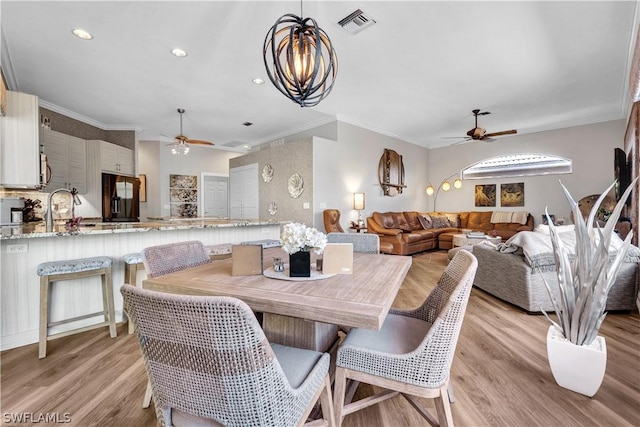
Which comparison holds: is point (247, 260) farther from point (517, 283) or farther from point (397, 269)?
point (517, 283)

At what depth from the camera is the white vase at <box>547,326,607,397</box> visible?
5.20ft

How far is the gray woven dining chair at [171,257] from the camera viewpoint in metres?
1.51

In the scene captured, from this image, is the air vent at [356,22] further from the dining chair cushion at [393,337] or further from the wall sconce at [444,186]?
the wall sconce at [444,186]

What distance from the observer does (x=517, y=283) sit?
2.95 meters

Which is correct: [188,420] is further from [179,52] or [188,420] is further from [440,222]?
[440,222]

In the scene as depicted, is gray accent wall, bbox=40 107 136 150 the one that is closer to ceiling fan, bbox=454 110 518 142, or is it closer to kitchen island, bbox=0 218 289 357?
kitchen island, bbox=0 218 289 357

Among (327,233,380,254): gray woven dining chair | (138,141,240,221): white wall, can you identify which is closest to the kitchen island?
(327,233,380,254): gray woven dining chair

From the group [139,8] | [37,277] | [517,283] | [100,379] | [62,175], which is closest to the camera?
[100,379]

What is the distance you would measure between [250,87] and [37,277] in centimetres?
324

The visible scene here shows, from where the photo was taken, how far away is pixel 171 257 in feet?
5.37

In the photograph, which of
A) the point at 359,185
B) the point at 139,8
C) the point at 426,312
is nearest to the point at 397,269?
the point at 426,312

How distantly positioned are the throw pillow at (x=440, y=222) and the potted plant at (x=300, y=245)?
647 centimetres

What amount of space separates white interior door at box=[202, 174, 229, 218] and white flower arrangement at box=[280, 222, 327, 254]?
669cm

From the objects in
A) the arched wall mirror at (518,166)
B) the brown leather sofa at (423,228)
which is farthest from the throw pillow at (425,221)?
the arched wall mirror at (518,166)
